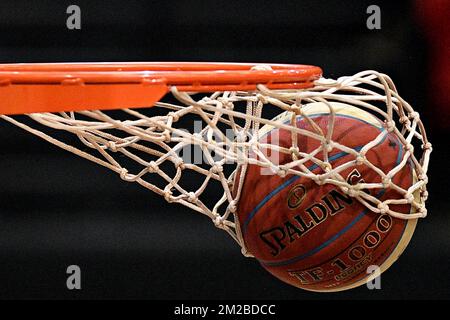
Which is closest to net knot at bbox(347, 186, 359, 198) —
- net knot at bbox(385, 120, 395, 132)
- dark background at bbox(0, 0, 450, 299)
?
net knot at bbox(385, 120, 395, 132)

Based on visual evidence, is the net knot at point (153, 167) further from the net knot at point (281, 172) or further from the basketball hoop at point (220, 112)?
the net knot at point (281, 172)

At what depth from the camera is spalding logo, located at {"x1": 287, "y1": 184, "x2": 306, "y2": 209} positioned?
113cm

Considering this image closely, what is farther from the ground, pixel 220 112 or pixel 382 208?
pixel 220 112

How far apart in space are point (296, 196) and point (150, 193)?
842mm

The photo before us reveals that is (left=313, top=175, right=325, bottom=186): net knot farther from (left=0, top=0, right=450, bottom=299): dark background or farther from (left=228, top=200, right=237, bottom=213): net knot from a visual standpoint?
(left=0, top=0, right=450, bottom=299): dark background

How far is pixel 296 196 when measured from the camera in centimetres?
113

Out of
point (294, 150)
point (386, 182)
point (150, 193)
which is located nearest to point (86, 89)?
point (294, 150)

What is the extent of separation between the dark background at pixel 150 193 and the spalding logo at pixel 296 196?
77 centimetres

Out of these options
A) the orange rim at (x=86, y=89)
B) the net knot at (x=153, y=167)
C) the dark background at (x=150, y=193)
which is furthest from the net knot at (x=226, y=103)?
the dark background at (x=150, y=193)

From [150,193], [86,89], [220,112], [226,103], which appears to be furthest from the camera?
[150,193]

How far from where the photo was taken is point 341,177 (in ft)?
3.70

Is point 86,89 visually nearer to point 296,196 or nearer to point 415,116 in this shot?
point 296,196

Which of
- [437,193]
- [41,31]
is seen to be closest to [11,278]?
[41,31]
